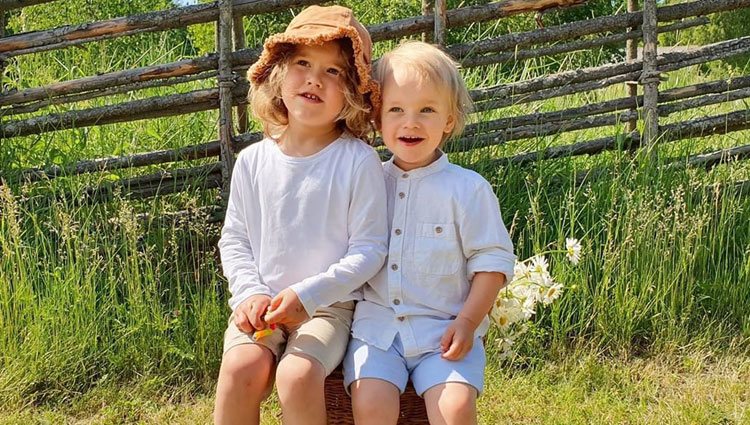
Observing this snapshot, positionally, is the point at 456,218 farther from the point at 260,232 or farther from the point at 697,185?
the point at 697,185

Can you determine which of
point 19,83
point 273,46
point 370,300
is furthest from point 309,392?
point 19,83

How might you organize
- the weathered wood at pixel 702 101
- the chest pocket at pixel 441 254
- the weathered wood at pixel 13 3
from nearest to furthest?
the chest pocket at pixel 441 254 < the weathered wood at pixel 13 3 < the weathered wood at pixel 702 101

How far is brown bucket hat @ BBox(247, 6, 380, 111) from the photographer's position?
95.5 inches

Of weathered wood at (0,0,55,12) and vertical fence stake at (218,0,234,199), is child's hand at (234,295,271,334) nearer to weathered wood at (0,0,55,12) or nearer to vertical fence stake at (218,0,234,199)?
vertical fence stake at (218,0,234,199)

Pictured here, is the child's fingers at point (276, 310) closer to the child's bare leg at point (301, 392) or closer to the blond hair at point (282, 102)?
the child's bare leg at point (301, 392)

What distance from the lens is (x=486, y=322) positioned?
8.09 feet

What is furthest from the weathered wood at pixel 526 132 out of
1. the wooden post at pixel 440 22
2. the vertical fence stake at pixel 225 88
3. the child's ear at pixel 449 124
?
the child's ear at pixel 449 124

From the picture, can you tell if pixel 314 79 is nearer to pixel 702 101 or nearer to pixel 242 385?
pixel 242 385

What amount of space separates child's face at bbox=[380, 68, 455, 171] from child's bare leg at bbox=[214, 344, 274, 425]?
62 cm

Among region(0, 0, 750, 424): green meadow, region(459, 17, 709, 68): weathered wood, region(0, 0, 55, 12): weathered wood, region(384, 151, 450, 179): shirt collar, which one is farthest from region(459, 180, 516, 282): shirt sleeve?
region(0, 0, 55, 12): weathered wood

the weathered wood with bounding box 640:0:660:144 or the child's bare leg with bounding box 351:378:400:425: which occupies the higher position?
the weathered wood with bounding box 640:0:660:144

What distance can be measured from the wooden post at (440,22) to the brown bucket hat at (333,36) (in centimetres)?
152

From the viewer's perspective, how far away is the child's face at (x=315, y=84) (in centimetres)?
248

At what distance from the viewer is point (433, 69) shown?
2387mm
